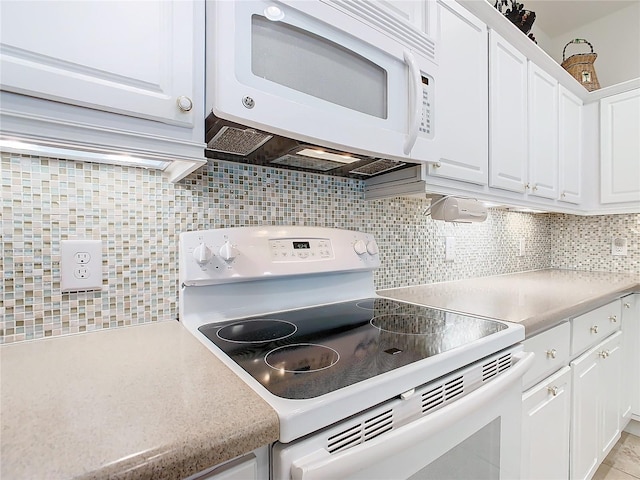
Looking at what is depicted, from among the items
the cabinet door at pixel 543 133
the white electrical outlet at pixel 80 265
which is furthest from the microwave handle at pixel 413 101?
the cabinet door at pixel 543 133

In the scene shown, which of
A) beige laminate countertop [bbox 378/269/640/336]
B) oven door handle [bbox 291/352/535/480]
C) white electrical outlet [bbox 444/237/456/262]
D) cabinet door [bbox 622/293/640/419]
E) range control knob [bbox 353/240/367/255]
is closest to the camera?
oven door handle [bbox 291/352/535/480]

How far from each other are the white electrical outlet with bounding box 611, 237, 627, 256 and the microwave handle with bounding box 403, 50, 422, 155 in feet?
7.20

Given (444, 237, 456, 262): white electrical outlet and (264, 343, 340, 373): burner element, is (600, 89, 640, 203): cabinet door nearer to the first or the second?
(444, 237, 456, 262): white electrical outlet

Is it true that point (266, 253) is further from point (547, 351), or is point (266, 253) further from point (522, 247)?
point (522, 247)

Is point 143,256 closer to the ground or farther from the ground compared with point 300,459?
farther from the ground

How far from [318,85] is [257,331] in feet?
2.12

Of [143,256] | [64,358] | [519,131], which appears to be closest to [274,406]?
[64,358]

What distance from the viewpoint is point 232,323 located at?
925 mm

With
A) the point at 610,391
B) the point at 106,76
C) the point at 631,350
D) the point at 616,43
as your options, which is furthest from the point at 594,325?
the point at 616,43

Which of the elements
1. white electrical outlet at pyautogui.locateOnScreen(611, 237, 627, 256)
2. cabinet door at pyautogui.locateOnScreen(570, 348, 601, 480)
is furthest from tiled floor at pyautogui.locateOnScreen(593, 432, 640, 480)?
white electrical outlet at pyautogui.locateOnScreen(611, 237, 627, 256)

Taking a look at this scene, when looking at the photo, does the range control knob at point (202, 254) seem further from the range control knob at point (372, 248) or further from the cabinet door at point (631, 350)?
the cabinet door at point (631, 350)

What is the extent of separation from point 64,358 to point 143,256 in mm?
306

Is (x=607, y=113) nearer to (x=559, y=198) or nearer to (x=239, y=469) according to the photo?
(x=559, y=198)

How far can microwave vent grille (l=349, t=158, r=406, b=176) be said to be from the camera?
1096 mm
